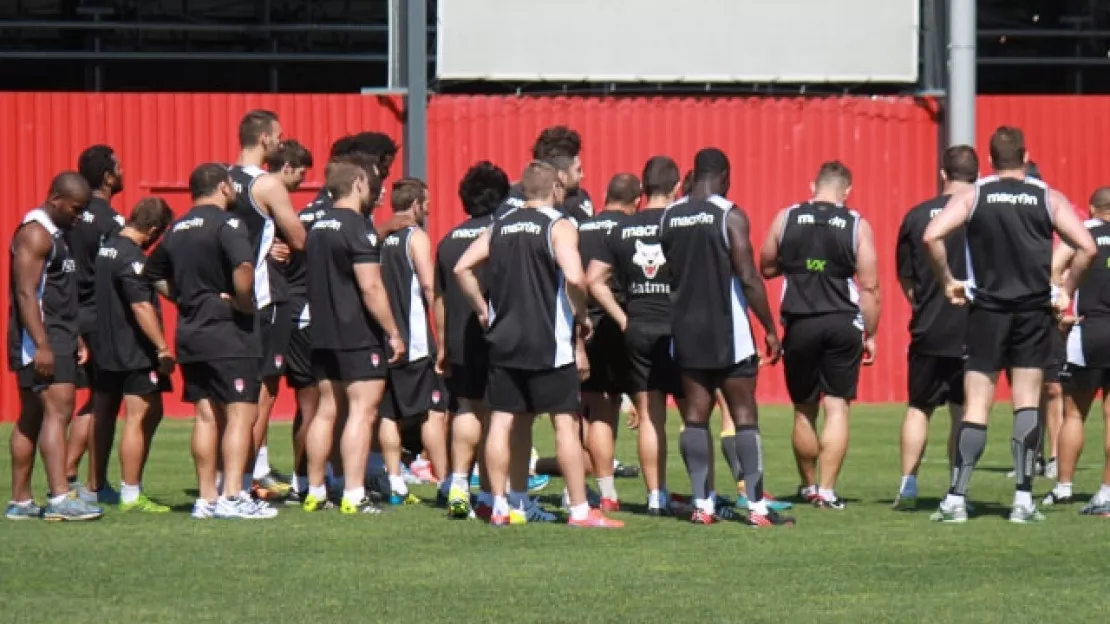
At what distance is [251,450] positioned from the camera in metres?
12.4

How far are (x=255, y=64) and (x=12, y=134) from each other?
24.7 ft

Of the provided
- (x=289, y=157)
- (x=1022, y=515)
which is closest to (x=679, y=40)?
(x=289, y=157)

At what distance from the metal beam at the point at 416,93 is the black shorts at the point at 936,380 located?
884 centimetres

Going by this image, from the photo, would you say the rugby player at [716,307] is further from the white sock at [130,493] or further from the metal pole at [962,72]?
the metal pole at [962,72]

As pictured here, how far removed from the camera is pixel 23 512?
1173cm

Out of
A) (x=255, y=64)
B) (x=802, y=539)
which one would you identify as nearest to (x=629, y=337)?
(x=802, y=539)

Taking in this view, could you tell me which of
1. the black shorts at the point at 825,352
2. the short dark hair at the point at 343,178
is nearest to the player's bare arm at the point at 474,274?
the short dark hair at the point at 343,178

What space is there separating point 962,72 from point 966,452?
10.4 meters

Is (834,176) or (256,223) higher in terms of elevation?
(834,176)

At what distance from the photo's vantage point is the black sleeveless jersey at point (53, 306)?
1142cm

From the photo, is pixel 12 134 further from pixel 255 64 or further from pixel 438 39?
pixel 255 64

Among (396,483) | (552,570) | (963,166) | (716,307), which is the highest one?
(963,166)

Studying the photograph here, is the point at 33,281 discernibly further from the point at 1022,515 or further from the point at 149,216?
the point at 1022,515

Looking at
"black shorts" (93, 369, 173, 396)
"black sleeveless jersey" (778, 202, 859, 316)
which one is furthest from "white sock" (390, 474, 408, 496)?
"black sleeveless jersey" (778, 202, 859, 316)
